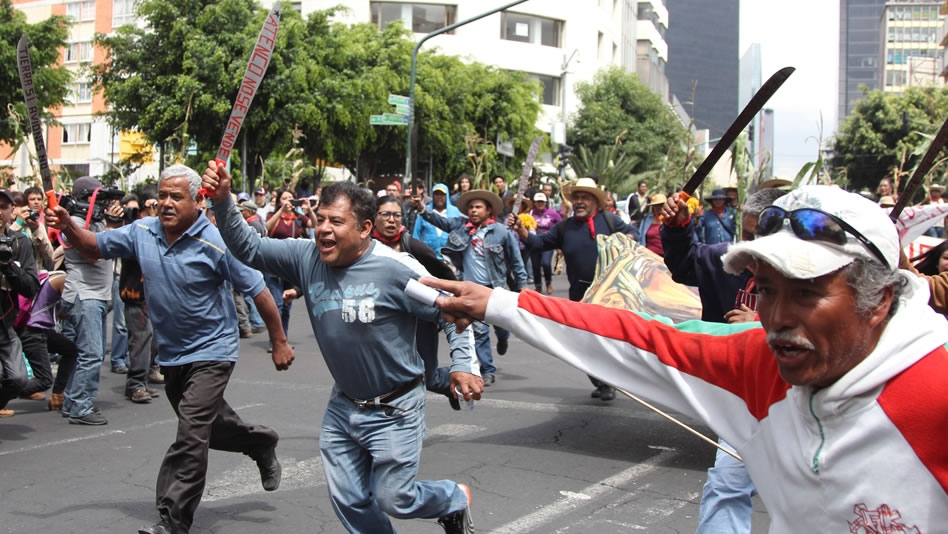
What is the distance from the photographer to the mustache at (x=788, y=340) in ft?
6.61

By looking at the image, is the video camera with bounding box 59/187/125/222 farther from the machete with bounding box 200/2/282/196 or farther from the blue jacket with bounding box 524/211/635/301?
the blue jacket with bounding box 524/211/635/301

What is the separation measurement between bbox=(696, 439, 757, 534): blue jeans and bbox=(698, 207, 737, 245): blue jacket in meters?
8.13

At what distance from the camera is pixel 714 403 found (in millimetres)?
2406

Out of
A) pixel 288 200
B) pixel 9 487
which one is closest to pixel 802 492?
pixel 9 487

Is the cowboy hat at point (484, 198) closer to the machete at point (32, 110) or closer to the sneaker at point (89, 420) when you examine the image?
the sneaker at point (89, 420)

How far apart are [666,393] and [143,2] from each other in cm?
2782

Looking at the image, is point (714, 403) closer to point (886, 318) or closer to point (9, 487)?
point (886, 318)

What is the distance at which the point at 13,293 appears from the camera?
716 cm

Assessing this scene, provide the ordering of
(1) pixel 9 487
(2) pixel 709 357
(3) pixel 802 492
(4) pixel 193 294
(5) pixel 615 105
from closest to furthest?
(3) pixel 802 492
(2) pixel 709 357
(4) pixel 193 294
(1) pixel 9 487
(5) pixel 615 105

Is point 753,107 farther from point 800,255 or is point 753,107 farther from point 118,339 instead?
point 118,339

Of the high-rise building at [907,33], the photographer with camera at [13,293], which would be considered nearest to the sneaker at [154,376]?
the photographer with camera at [13,293]

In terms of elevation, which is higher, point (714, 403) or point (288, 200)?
point (288, 200)

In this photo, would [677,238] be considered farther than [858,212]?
Yes

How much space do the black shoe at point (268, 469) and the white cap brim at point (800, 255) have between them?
4001 millimetres
